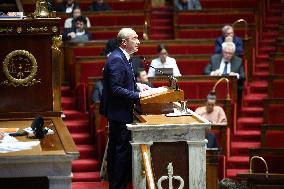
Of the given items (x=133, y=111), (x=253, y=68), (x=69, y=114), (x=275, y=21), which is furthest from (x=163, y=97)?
(x=275, y=21)

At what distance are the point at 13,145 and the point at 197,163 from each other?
787 mm

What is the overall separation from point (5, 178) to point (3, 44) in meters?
0.84

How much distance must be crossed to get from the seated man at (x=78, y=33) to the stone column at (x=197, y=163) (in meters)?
3.36

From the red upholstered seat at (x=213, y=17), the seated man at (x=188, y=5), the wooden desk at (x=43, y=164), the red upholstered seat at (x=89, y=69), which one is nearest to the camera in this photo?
the wooden desk at (x=43, y=164)

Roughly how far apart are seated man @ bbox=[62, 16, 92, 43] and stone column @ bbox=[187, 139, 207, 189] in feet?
11.0

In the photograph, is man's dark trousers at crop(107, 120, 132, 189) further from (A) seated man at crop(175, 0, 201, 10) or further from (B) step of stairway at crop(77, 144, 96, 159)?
(A) seated man at crop(175, 0, 201, 10)

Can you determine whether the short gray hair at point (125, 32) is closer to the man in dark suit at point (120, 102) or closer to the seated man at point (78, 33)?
the man in dark suit at point (120, 102)

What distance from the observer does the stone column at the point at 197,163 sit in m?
3.16

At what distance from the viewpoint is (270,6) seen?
7.87 m

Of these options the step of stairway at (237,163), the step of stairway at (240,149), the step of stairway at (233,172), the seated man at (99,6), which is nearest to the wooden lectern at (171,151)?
the step of stairway at (233,172)

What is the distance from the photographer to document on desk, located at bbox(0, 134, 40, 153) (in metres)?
2.69

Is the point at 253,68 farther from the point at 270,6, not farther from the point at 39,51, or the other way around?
the point at 39,51

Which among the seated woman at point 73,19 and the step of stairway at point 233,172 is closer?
the step of stairway at point 233,172

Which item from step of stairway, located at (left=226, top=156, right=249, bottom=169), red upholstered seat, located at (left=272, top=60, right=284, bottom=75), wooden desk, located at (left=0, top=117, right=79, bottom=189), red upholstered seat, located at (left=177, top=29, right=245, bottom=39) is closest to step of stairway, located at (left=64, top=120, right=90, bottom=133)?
step of stairway, located at (left=226, top=156, right=249, bottom=169)
